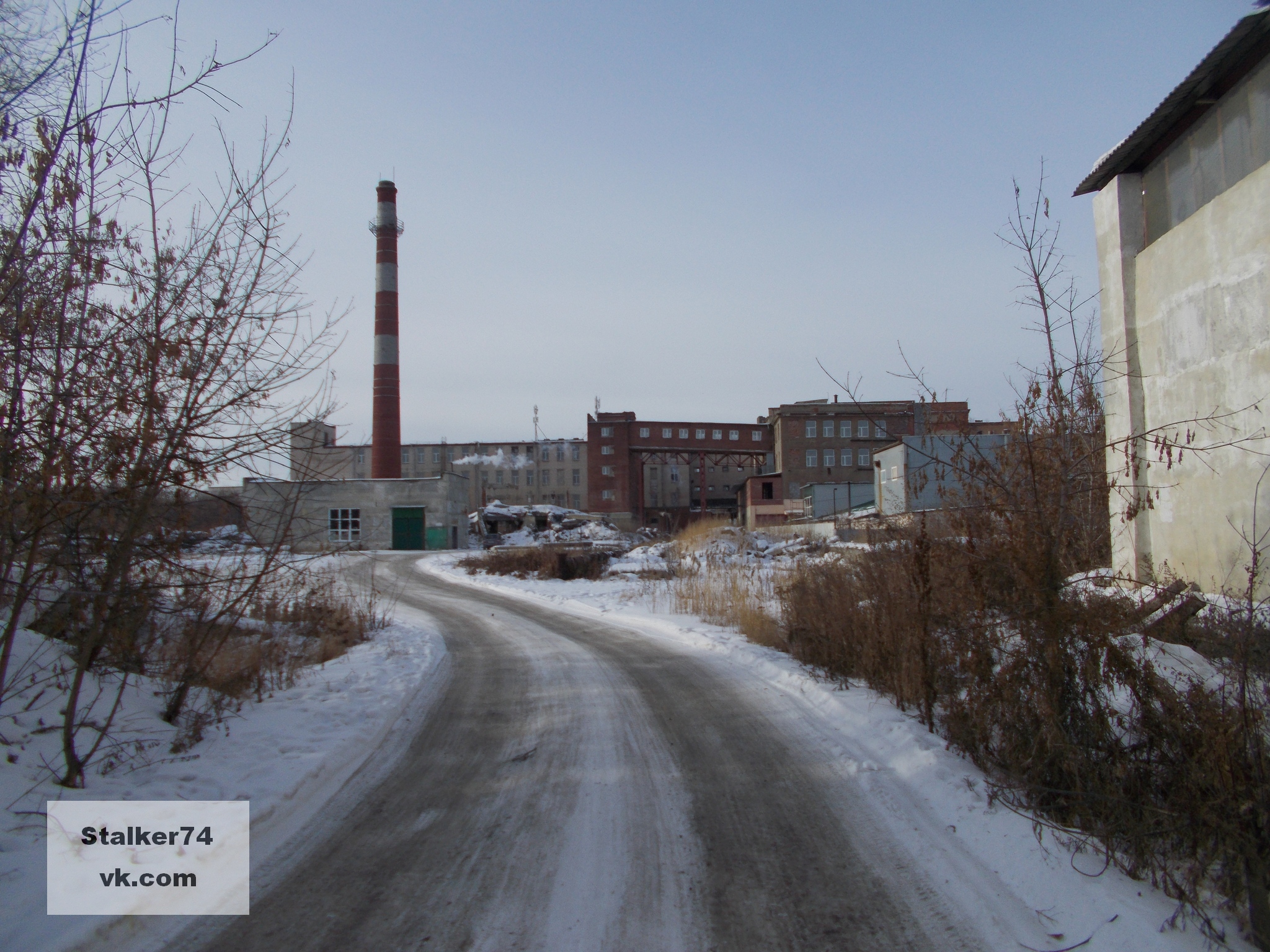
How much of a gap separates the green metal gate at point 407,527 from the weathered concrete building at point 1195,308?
35.2 metres

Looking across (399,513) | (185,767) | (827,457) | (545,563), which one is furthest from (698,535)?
(827,457)

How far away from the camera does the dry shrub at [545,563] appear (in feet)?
76.7

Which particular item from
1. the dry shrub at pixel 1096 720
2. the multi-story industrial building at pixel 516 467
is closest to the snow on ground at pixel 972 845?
the dry shrub at pixel 1096 720

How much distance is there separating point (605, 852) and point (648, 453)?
66718mm

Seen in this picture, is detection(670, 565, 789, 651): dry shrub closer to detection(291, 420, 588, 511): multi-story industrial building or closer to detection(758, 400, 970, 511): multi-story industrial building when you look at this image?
detection(758, 400, 970, 511): multi-story industrial building

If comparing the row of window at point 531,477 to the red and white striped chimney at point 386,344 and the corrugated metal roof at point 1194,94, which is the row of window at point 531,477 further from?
the corrugated metal roof at point 1194,94

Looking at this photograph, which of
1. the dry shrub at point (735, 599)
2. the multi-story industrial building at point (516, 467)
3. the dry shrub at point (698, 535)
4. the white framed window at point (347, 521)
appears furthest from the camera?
the multi-story industrial building at point (516, 467)

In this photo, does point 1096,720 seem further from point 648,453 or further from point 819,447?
point 648,453

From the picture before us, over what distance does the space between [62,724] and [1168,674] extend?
7.19 meters

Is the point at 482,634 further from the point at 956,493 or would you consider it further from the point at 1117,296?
the point at 1117,296

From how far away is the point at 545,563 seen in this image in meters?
24.1

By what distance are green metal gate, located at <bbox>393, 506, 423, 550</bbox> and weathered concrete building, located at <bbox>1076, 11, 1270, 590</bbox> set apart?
35.2 metres

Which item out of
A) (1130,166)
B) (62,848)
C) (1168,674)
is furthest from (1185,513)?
(62,848)

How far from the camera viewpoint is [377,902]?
3.45 m
